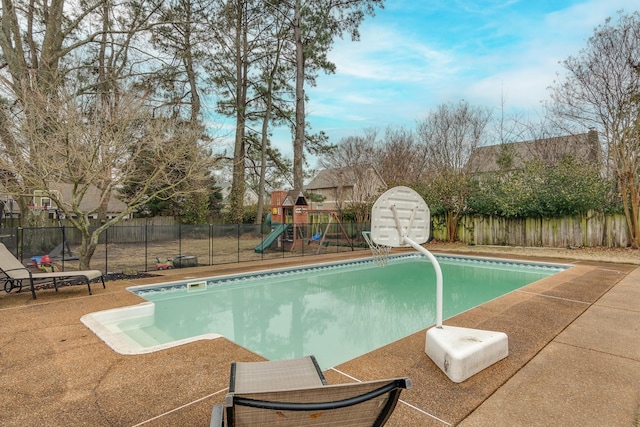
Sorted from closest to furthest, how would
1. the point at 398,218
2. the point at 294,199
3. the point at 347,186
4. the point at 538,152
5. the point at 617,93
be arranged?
the point at 398,218, the point at 617,93, the point at 294,199, the point at 538,152, the point at 347,186

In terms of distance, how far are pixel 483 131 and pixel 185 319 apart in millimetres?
18057

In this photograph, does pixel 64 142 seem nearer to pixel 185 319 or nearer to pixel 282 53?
pixel 185 319

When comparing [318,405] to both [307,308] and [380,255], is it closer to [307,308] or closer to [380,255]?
[307,308]

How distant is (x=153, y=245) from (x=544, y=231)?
14.6m

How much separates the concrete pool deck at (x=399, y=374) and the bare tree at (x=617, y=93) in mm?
9507

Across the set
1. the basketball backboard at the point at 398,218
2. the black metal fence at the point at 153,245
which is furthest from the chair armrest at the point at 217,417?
the black metal fence at the point at 153,245

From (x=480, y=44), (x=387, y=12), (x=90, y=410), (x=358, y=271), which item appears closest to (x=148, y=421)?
(x=90, y=410)

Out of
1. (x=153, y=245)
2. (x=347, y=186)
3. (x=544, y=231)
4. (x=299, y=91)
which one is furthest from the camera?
(x=347, y=186)

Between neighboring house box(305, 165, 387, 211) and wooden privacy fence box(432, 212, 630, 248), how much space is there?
12.2 ft

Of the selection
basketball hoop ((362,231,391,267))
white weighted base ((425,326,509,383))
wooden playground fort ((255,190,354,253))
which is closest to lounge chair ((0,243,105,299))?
white weighted base ((425,326,509,383))

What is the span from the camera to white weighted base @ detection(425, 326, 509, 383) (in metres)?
3.01

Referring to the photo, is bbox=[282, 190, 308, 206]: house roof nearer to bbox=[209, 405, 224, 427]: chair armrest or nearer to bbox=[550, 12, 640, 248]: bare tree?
bbox=[550, 12, 640, 248]: bare tree

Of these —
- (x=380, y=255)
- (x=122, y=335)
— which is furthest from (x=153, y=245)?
(x=380, y=255)

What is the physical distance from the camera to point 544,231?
14.2 meters
